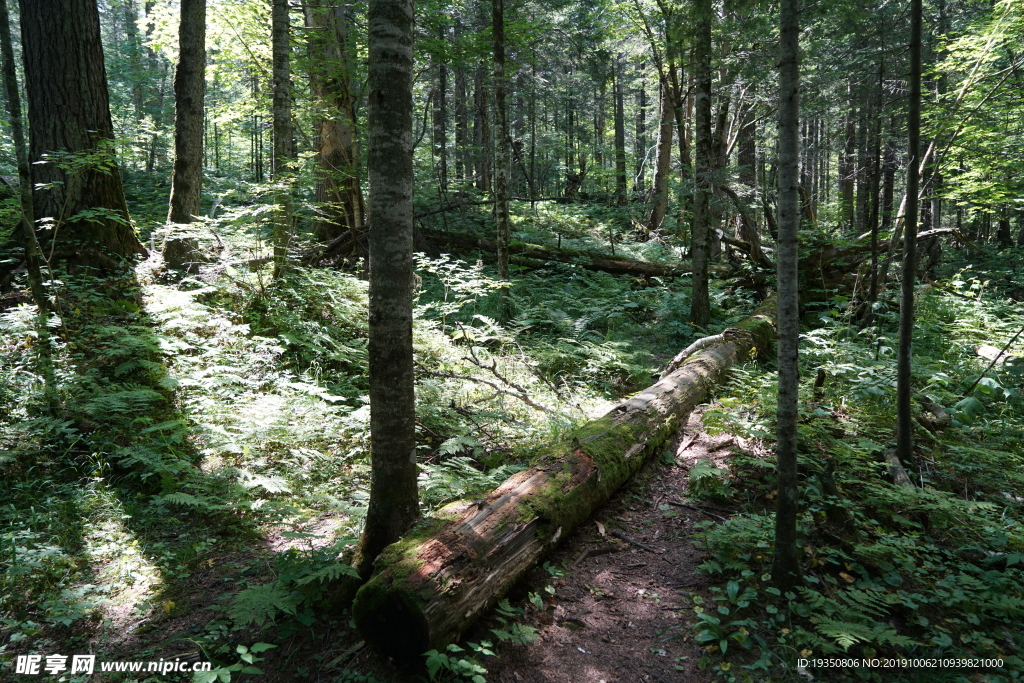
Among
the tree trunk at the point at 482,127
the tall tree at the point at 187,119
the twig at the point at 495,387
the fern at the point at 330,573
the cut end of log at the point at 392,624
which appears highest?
the tree trunk at the point at 482,127

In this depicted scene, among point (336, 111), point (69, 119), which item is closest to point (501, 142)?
point (336, 111)

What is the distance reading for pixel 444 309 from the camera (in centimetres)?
837

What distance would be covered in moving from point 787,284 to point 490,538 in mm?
2554

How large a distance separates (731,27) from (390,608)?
6.11 metres

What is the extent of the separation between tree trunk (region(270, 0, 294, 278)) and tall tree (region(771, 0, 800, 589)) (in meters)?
6.86

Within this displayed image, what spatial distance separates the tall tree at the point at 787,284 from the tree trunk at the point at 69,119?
746cm

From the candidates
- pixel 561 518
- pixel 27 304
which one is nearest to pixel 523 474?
pixel 561 518

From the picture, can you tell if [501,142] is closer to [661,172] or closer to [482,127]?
[661,172]

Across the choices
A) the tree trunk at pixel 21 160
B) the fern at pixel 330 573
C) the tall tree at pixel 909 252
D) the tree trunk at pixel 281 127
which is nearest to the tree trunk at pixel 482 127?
the tree trunk at pixel 281 127

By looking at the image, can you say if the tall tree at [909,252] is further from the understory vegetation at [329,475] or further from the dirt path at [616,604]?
the dirt path at [616,604]

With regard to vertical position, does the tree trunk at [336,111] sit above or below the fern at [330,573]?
above

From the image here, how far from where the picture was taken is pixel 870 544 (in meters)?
4.03

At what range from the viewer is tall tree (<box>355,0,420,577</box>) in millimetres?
3172

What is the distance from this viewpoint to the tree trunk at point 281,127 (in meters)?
8.12
